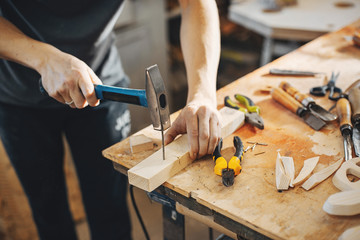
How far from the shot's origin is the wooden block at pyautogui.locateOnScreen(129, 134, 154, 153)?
3.43ft

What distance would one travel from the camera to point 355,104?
115 cm

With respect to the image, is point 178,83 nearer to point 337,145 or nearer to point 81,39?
point 81,39

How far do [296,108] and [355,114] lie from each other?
0.59ft

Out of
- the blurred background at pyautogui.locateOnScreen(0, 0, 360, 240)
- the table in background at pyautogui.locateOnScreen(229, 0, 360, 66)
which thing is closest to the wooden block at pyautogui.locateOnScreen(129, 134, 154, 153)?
the blurred background at pyautogui.locateOnScreen(0, 0, 360, 240)

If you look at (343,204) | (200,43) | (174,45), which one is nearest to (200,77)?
(200,43)

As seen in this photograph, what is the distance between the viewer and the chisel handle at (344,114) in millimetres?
1058

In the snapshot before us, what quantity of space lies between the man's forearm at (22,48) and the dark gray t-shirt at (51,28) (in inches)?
5.1

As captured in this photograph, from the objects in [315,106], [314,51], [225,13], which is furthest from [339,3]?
[315,106]

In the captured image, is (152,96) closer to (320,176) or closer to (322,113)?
(320,176)

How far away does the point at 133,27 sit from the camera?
8.24 feet

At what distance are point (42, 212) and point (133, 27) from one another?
4.91 ft

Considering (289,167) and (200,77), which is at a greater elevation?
(200,77)

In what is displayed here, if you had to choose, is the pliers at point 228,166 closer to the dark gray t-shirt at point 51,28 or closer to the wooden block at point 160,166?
the wooden block at point 160,166

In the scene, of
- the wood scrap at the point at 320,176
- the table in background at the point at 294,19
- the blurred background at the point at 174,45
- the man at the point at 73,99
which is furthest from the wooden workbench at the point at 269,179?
the blurred background at the point at 174,45
